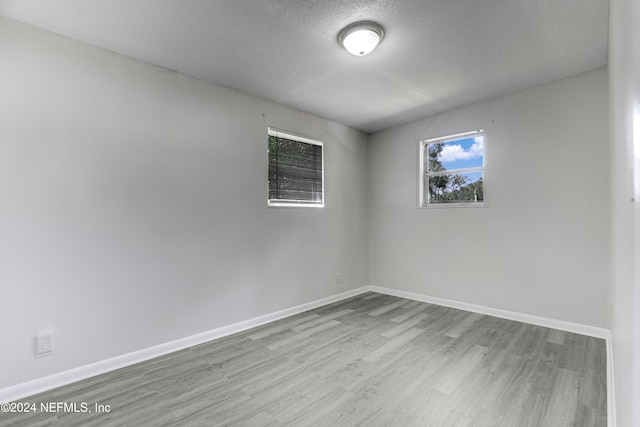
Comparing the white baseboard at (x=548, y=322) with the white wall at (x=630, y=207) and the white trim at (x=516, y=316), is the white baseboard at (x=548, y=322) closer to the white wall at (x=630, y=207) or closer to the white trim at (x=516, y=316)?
the white trim at (x=516, y=316)

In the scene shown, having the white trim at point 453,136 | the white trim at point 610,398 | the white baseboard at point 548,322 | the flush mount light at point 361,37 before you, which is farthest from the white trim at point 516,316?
the flush mount light at point 361,37

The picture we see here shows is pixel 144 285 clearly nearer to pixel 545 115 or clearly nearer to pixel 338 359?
pixel 338 359

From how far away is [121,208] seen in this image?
2461mm

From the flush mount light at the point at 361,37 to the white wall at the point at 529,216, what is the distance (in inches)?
81.0

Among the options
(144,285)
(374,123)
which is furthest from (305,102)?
(144,285)

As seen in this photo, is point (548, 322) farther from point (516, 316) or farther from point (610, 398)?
point (610, 398)

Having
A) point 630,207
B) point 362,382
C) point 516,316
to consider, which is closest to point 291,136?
point 362,382

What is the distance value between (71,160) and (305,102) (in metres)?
2.37

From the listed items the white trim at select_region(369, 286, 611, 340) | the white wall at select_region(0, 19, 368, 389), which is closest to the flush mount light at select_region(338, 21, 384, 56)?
the white wall at select_region(0, 19, 368, 389)

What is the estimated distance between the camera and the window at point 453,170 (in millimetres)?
3742

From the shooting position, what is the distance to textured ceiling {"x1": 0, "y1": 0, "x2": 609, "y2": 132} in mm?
1990

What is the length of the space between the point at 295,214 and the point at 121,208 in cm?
188

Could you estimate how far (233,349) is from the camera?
9.00 feet

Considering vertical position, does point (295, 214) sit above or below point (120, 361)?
above
